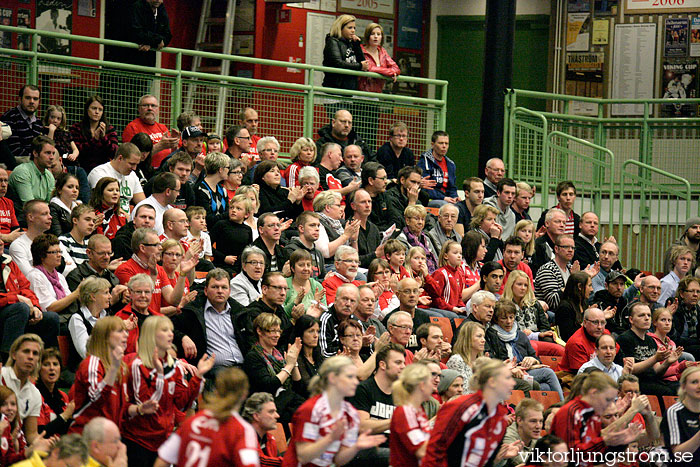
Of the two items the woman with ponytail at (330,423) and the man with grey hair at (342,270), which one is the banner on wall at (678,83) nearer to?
the man with grey hair at (342,270)

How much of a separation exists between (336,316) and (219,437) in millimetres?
3176

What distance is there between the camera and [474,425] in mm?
6555

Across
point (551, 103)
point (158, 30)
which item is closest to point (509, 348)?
point (158, 30)

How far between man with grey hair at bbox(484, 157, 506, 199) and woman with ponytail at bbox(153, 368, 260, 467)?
25.6ft

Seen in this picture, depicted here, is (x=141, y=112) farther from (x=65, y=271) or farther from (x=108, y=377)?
(x=108, y=377)

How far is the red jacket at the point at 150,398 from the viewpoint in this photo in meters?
7.05

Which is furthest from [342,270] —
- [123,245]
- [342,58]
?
Result: [342,58]

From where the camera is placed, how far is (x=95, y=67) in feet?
40.0

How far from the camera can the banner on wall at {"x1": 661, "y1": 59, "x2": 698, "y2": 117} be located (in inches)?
632

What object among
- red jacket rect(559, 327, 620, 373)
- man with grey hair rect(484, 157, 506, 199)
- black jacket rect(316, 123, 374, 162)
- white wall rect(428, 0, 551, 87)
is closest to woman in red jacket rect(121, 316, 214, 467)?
red jacket rect(559, 327, 620, 373)

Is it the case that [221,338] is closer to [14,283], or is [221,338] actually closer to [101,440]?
[14,283]

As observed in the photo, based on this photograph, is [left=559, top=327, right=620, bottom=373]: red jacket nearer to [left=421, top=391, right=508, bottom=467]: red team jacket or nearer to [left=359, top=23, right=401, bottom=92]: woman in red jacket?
[left=421, top=391, right=508, bottom=467]: red team jacket

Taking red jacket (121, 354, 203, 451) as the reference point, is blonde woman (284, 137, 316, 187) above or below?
above

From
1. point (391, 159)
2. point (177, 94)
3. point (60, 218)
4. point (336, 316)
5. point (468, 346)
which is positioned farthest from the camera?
point (391, 159)
